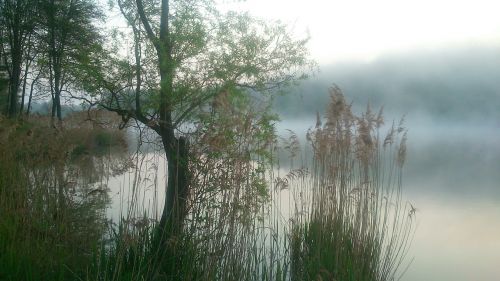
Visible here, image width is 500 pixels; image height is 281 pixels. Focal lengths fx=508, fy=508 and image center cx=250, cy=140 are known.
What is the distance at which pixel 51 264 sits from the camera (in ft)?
11.5

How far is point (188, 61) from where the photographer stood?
6074mm

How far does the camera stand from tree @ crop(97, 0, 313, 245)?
5645 millimetres

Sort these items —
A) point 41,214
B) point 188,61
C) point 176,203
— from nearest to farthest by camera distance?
point 176,203 < point 41,214 < point 188,61

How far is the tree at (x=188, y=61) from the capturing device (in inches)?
222

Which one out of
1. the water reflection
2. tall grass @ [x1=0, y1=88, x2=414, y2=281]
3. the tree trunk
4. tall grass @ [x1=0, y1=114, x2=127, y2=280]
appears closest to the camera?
tall grass @ [x1=0, y1=88, x2=414, y2=281]

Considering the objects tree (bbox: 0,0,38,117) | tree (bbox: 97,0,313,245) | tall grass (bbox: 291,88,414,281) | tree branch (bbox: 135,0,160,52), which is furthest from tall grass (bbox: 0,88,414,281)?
tree (bbox: 0,0,38,117)

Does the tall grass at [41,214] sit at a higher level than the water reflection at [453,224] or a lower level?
higher

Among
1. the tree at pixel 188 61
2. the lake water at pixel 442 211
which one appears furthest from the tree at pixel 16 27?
the tree at pixel 188 61

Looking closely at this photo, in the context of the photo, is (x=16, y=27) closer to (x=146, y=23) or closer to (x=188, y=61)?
(x=146, y=23)

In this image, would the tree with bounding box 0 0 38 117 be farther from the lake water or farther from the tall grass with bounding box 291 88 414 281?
the tall grass with bounding box 291 88 414 281

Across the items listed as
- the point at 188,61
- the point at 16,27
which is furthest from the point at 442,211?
the point at 16,27

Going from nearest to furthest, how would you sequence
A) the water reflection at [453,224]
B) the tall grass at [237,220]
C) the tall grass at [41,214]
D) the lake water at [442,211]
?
the tall grass at [237,220], the tall grass at [41,214], the lake water at [442,211], the water reflection at [453,224]

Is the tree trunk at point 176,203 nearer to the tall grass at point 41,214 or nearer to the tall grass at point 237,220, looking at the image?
the tall grass at point 237,220

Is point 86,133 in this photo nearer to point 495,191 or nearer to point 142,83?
point 142,83
